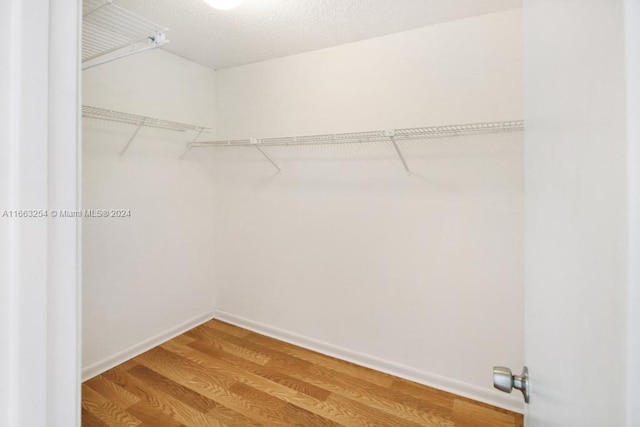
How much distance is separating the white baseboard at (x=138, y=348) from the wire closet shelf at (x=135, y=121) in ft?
4.99

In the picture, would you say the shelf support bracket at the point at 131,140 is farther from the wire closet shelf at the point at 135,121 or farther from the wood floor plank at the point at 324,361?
the wood floor plank at the point at 324,361

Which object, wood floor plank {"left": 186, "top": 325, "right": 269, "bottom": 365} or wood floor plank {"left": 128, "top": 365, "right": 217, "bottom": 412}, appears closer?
wood floor plank {"left": 128, "top": 365, "right": 217, "bottom": 412}

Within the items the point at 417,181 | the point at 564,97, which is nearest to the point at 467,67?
the point at 417,181

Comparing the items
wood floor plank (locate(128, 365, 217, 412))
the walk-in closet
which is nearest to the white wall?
the walk-in closet

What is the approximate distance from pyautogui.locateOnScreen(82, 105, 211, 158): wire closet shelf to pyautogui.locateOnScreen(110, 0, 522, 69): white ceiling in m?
0.62

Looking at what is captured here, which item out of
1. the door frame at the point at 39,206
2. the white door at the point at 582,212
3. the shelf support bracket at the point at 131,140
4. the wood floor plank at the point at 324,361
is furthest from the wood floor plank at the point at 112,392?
the white door at the point at 582,212

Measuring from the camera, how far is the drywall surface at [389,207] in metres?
1.88

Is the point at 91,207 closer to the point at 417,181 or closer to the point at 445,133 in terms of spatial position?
the point at 417,181

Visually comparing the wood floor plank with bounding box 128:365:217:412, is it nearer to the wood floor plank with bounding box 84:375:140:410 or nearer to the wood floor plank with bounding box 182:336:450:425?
the wood floor plank with bounding box 84:375:140:410

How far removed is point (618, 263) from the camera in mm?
256

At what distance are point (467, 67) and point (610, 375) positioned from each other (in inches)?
82.2

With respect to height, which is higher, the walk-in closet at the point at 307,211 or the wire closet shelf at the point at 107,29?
the wire closet shelf at the point at 107,29

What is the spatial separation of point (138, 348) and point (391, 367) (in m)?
2.00

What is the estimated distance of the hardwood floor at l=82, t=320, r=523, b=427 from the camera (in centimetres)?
177
